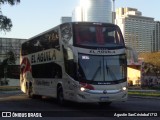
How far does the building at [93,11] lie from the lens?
2058 inches

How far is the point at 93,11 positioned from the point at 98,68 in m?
35.2

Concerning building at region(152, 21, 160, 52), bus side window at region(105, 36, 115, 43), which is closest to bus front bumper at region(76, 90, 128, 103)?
bus side window at region(105, 36, 115, 43)

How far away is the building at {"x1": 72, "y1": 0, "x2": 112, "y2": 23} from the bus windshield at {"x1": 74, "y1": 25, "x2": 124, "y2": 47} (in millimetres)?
30098

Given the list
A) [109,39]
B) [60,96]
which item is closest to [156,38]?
[60,96]

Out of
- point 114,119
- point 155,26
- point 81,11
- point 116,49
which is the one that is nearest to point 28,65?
point 116,49

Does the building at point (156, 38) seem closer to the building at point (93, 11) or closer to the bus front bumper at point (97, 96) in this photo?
the building at point (93, 11)

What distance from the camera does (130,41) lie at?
11125 centimetres

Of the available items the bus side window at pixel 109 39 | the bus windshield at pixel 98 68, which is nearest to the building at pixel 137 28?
the bus side window at pixel 109 39

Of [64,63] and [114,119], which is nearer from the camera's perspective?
[114,119]

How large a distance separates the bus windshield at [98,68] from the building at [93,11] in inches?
1224

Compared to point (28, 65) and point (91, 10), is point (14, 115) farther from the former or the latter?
point (91, 10)

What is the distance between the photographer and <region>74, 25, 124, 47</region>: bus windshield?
20.6 metres

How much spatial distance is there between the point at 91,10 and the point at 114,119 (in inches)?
1584

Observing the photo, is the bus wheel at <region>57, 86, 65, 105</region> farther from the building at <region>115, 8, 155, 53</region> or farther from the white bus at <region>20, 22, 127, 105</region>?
the building at <region>115, 8, 155, 53</region>
